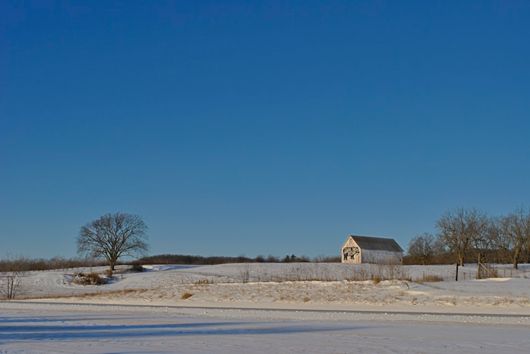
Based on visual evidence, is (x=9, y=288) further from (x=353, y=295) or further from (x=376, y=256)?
(x=376, y=256)

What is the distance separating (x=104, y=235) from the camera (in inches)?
3770

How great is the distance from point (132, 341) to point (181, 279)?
4501 cm

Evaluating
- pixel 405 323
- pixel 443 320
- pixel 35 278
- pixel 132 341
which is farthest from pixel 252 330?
pixel 35 278

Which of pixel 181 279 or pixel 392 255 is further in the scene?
pixel 392 255

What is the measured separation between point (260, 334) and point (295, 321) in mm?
5894

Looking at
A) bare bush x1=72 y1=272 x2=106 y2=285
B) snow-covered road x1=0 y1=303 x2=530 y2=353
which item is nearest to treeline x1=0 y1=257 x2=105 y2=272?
bare bush x1=72 y1=272 x2=106 y2=285

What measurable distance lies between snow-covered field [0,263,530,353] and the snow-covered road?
3cm

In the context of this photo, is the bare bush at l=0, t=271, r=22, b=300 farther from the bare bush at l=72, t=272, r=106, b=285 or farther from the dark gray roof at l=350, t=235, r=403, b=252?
the dark gray roof at l=350, t=235, r=403, b=252

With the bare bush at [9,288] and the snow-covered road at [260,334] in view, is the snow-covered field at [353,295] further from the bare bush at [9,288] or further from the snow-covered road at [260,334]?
the snow-covered road at [260,334]

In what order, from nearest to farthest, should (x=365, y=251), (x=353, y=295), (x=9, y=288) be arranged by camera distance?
(x=353, y=295) → (x=9, y=288) → (x=365, y=251)

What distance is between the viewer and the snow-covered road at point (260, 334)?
16.1 m

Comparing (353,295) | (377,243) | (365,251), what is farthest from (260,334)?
(377,243)

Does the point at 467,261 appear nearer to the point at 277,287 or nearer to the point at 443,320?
the point at 277,287

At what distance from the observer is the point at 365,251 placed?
87750 mm
